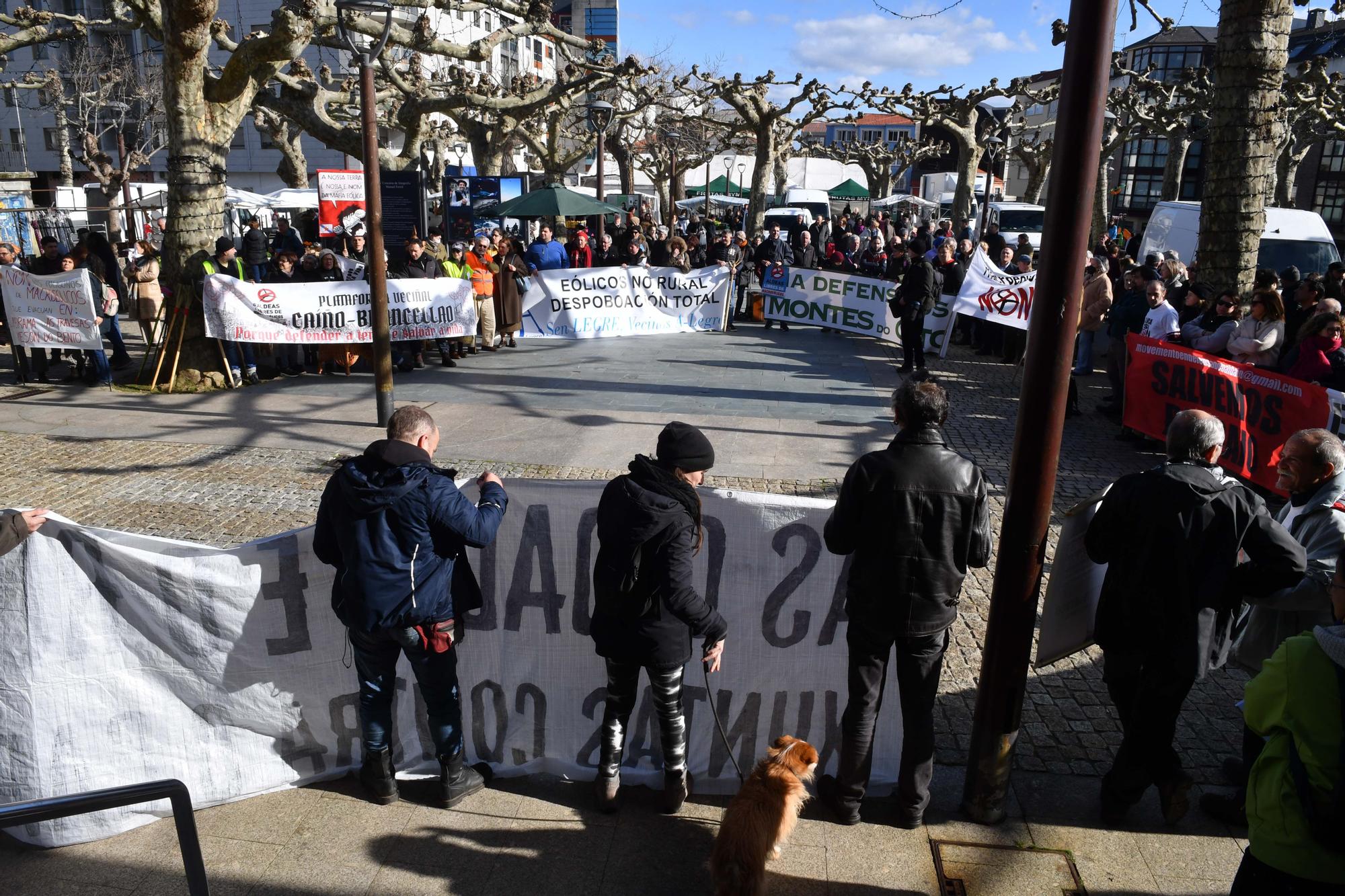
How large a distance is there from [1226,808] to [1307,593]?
91cm

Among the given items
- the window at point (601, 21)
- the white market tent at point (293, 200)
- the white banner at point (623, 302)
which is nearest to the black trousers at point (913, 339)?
the white banner at point (623, 302)

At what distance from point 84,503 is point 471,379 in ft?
17.1

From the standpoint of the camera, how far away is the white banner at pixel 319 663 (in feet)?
11.7

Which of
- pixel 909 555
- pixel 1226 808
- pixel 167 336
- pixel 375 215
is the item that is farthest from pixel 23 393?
pixel 1226 808

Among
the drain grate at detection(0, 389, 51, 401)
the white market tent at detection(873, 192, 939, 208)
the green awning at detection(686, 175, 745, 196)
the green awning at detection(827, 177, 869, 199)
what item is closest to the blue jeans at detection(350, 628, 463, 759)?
the drain grate at detection(0, 389, 51, 401)

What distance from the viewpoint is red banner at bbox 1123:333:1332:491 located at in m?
7.27

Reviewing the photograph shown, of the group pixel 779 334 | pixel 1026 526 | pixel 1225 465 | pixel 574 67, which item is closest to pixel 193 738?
pixel 1026 526

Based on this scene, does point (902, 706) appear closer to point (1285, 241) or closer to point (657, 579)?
point (657, 579)

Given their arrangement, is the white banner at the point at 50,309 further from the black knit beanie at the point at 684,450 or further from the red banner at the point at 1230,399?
the red banner at the point at 1230,399

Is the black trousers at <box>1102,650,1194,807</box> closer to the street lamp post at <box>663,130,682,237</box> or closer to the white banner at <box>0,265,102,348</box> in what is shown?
the white banner at <box>0,265,102,348</box>

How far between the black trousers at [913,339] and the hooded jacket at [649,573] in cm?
951

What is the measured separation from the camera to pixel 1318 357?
24.1 ft

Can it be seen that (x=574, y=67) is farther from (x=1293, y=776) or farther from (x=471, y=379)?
(x=1293, y=776)

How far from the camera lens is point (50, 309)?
446 inches
